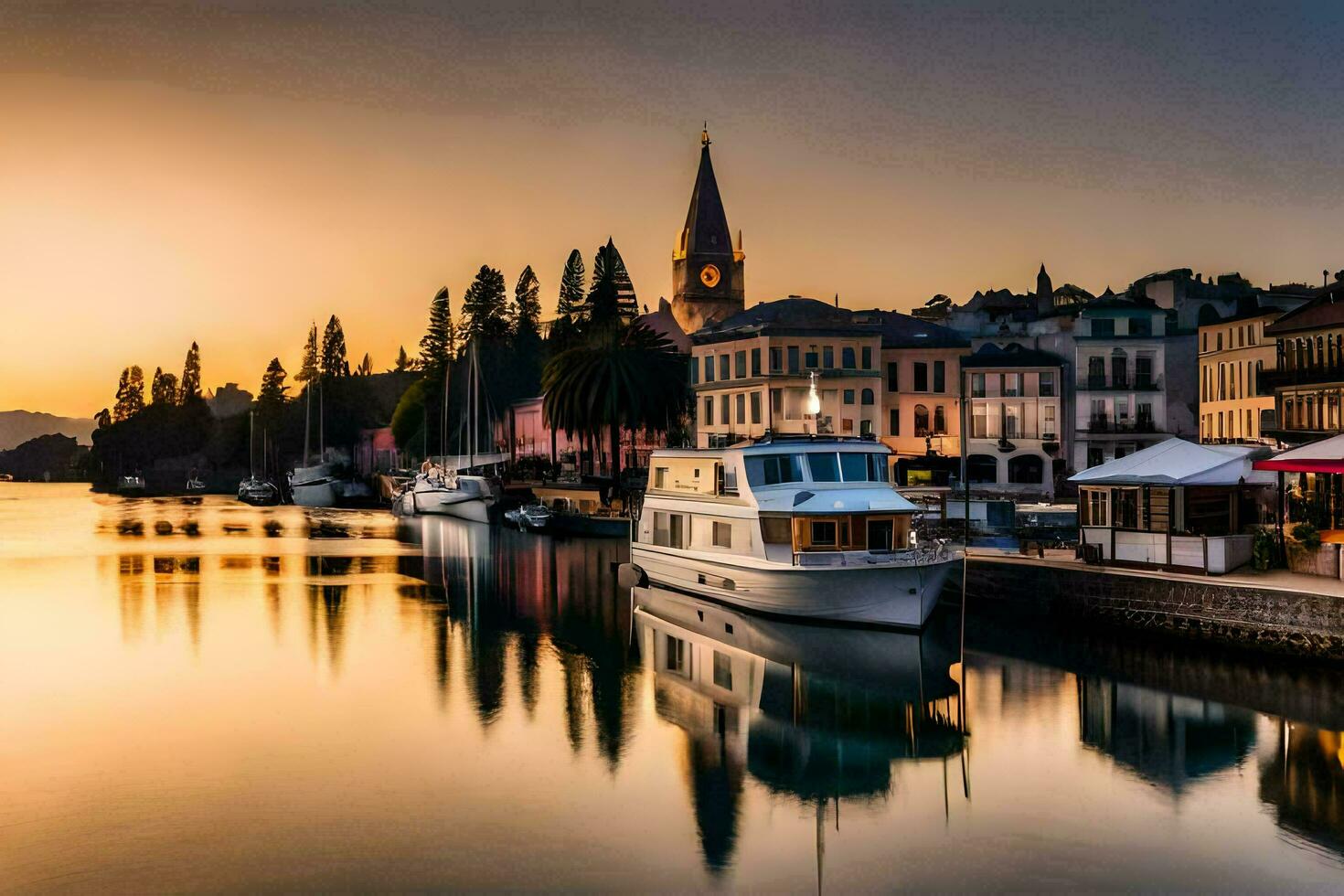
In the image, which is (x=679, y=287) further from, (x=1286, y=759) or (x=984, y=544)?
(x=1286, y=759)

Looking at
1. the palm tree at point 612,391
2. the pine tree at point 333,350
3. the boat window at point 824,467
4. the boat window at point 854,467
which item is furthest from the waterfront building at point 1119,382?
the pine tree at point 333,350

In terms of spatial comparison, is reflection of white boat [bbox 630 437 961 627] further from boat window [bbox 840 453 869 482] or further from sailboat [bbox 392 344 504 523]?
sailboat [bbox 392 344 504 523]

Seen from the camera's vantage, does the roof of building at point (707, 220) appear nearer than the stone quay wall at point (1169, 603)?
No

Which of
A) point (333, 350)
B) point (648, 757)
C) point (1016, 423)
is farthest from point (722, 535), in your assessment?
point (333, 350)

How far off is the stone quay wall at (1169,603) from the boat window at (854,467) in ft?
16.2

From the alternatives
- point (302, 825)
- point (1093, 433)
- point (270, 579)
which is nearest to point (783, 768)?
point (302, 825)

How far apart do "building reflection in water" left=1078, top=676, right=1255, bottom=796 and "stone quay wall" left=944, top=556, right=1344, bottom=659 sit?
3.41 meters

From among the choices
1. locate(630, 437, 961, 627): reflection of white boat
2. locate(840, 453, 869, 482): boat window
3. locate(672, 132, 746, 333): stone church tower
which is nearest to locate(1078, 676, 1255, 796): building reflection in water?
locate(630, 437, 961, 627): reflection of white boat

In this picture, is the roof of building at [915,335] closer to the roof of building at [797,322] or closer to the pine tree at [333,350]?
the roof of building at [797,322]

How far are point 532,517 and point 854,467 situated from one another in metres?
44.0

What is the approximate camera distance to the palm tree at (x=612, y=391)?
76812mm

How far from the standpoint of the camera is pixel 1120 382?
7294cm

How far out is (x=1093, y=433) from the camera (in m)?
72.3

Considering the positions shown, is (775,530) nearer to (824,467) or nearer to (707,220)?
(824,467)
